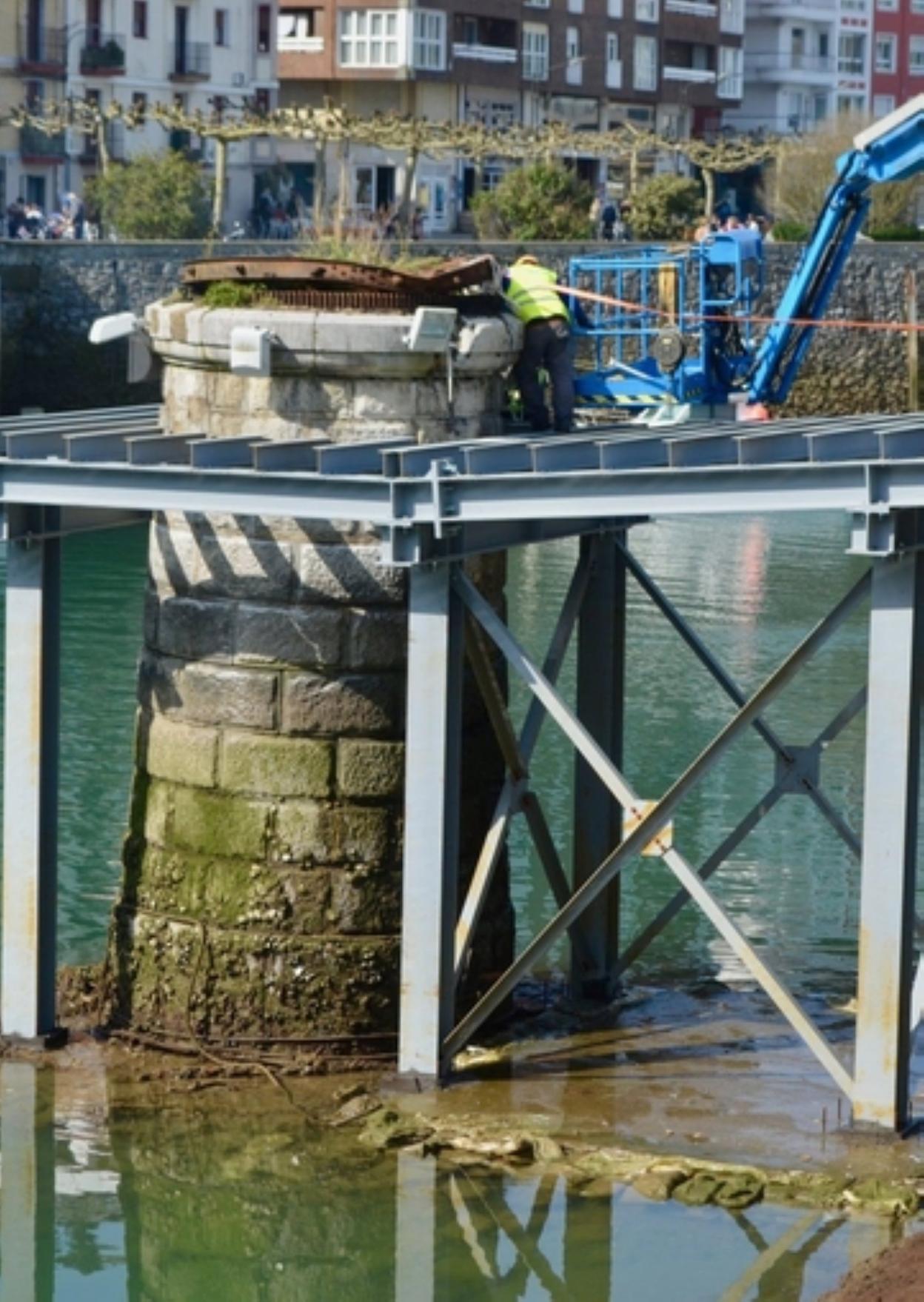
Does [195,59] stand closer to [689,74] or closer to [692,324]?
[689,74]

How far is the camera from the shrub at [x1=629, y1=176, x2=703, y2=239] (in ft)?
196

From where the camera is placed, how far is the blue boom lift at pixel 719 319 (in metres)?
31.0

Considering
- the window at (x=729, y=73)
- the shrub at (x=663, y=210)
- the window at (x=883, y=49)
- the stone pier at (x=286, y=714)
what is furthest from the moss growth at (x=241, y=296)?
the window at (x=883, y=49)

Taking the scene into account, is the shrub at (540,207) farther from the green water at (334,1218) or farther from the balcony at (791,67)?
the green water at (334,1218)

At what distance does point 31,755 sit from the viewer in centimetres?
1453

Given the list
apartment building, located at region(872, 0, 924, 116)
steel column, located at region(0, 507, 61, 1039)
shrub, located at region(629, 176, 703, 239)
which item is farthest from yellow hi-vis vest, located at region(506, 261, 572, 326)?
apartment building, located at region(872, 0, 924, 116)

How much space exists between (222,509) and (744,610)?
65.6 feet

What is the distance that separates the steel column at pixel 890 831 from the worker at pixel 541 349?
130 inches

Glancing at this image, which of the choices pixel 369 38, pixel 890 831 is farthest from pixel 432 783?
pixel 369 38

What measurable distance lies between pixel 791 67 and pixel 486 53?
58.3ft

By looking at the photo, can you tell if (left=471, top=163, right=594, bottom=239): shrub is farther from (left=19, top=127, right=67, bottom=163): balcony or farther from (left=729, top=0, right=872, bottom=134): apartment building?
(left=729, top=0, right=872, bottom=134): apartment building

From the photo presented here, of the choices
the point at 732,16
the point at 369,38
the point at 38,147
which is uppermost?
the point at 732,16

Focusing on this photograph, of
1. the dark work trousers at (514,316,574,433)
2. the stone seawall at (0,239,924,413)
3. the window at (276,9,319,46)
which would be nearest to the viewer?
the dark work trousers at (514,316,574,433)

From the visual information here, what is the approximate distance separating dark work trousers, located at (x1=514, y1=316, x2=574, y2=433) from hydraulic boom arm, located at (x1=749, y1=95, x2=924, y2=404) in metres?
11.1
